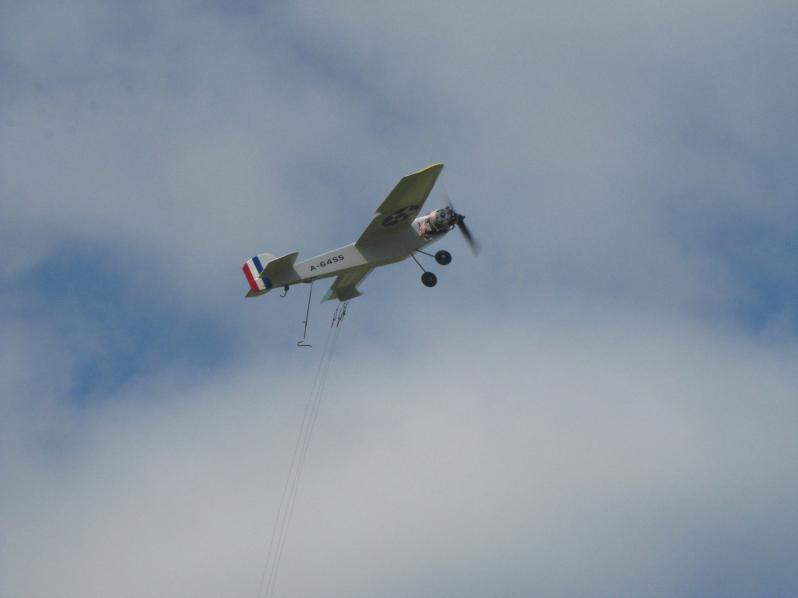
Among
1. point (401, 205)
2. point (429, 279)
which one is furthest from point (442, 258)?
point (401, 205)

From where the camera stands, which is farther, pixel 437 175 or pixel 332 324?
pixel 332 324

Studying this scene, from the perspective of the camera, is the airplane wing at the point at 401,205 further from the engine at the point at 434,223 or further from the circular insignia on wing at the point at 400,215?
the engine at the point at 434,223

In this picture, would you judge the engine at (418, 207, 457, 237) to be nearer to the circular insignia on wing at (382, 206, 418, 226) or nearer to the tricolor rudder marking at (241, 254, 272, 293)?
the circular insignia on wing at (382, 206, 418, 226)

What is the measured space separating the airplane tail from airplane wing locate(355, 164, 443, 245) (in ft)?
13.0

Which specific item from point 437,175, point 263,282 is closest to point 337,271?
point 263,282

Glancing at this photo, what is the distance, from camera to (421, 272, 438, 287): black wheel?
49.0 metres

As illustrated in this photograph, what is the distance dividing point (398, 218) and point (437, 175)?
2.77 m

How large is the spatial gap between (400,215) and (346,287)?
619 cm

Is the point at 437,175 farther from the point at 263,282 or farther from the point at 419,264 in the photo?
the point at 263,282

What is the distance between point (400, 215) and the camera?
47000mm

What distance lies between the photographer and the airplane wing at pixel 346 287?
51.4 metres

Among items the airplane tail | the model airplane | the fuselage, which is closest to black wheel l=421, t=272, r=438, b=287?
the model airplane

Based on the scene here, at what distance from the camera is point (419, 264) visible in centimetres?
4919

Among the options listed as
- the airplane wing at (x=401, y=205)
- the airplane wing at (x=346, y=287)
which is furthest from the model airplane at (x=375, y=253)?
the airplane wing at (x=346, y=287)
